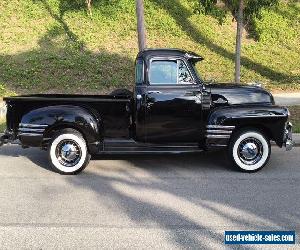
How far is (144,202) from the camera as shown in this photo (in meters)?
5.63

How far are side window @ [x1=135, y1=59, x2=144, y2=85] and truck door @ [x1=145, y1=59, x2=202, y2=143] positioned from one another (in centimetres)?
14

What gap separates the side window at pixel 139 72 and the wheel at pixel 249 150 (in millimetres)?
1784

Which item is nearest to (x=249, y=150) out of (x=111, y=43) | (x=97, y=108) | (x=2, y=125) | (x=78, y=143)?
(x=97, y=108)

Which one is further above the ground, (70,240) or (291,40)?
(291,40)

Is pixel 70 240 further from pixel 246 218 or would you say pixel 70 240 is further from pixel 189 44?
pixel 189 44

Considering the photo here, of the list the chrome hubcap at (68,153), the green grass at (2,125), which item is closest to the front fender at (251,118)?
the chrome hubcap at (68,153)

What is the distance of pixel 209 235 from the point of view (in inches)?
181

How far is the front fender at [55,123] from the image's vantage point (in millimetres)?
6734

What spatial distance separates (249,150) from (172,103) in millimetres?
1468

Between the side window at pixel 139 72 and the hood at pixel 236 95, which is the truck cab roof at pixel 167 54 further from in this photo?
the hood at pixel 236 95

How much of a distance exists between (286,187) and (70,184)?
321 cm

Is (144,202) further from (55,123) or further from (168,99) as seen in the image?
(55,123)

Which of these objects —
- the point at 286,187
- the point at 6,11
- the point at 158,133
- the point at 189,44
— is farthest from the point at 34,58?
the point at 286,187

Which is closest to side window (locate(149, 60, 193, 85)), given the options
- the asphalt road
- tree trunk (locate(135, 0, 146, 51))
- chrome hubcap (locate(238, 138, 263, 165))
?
chrome hubcap (locate(238, 138, 263, 165))
